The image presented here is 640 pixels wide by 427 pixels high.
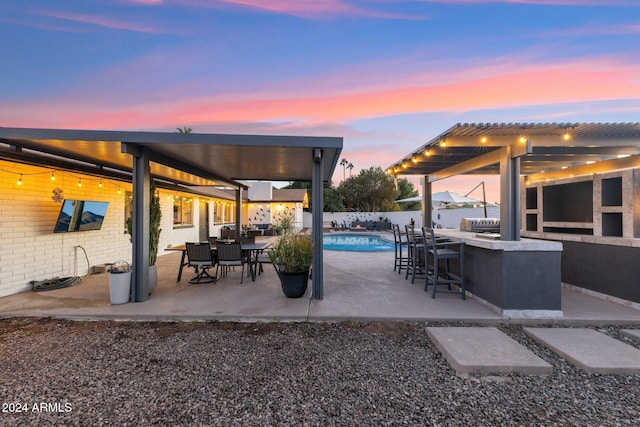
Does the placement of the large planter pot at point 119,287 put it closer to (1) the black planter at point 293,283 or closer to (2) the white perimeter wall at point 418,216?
(1) the black planter at point 293,283

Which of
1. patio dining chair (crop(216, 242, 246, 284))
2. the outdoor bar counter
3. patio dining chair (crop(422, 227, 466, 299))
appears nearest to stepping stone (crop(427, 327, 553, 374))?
the outdoor bar counter

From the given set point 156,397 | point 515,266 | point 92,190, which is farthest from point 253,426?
point 92,190

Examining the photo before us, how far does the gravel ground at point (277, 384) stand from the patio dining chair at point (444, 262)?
4.86ft

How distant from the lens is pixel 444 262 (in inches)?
246

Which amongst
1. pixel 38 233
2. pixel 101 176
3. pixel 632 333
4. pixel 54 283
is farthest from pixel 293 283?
pixel 101 176

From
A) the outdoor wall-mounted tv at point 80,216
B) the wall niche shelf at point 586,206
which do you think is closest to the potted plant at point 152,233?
the outdoor wall-mounted tv at point 80,216

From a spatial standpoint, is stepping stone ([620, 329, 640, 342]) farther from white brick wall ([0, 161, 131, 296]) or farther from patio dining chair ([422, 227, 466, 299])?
white brick wall ([0, 161, 131, 296])

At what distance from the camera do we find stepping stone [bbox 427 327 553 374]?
8.86 feet

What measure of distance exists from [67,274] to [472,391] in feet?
25.9

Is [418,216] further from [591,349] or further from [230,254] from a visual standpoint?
[591,349]

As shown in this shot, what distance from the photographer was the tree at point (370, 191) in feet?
104

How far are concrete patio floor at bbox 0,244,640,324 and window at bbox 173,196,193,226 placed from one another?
5.29m

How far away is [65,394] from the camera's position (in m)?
2.34

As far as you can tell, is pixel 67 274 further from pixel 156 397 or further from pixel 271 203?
pixel 271 203
